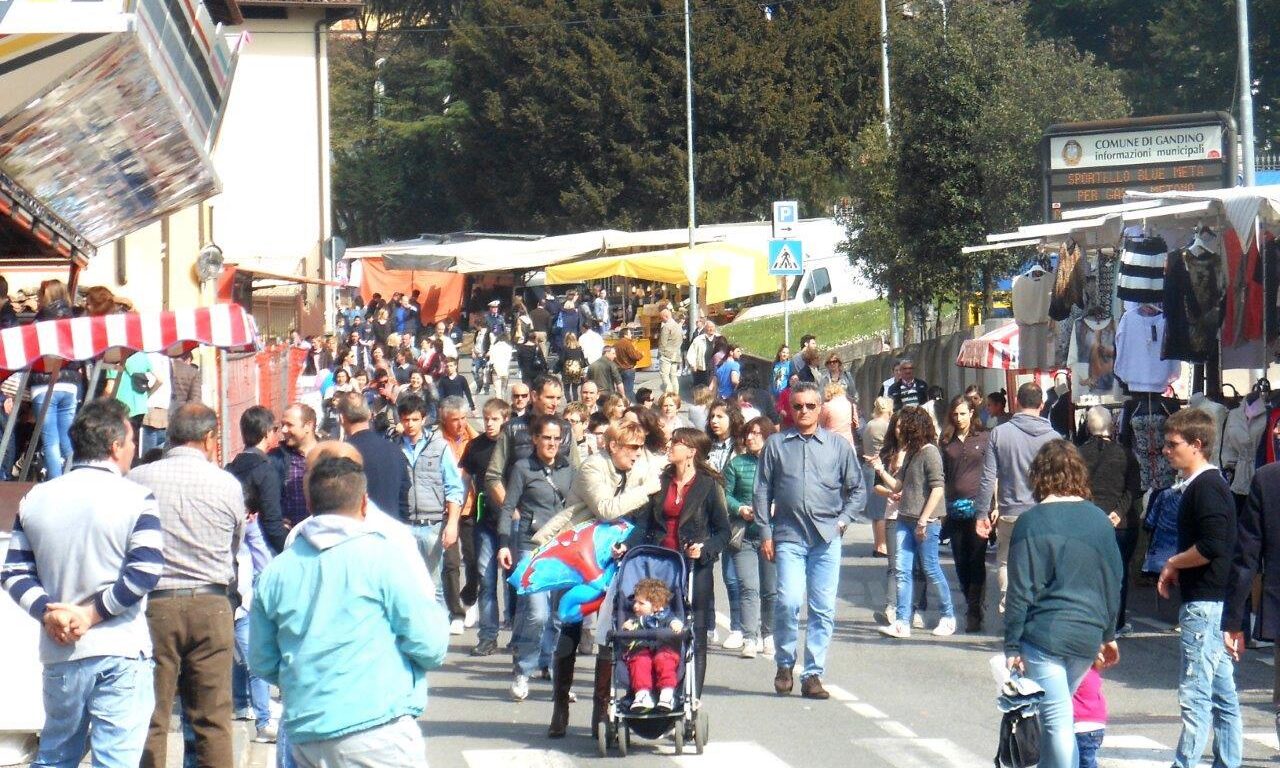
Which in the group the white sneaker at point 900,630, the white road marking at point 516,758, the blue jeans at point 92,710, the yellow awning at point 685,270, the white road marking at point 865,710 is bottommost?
the white road marking at point 865,710

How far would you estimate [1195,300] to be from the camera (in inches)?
516

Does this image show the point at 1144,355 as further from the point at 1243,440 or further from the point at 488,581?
the point at 488,581

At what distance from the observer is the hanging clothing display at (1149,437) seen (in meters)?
13.9

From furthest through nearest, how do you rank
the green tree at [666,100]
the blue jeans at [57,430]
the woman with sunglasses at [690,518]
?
the green tree at [666,100] < the blue jeans at [57,430] < the woman with sunglasses at [690,518]

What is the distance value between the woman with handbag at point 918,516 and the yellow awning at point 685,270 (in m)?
21.2

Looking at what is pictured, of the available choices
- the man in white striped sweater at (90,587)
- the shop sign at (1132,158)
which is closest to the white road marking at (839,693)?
the man in white striped sweater at (90,587)

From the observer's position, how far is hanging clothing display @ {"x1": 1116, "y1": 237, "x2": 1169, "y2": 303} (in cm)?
1358

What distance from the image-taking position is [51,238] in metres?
12.1

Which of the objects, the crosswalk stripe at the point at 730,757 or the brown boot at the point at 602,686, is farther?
the brown boot at the point at 602,686

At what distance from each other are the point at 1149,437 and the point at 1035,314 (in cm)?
338

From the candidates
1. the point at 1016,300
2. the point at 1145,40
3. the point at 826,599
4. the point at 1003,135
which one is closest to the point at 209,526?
the point at 826,599

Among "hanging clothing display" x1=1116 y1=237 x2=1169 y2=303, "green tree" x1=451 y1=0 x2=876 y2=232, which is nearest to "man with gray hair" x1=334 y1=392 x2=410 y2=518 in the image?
"hanging clothing display" x1=1116 y1=237 x2=1169 y2=303

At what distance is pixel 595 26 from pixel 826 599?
146ft

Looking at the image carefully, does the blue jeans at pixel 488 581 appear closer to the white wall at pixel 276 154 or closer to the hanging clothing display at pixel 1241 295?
the hanging clothing display at pixel 1241 295
